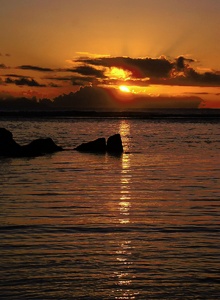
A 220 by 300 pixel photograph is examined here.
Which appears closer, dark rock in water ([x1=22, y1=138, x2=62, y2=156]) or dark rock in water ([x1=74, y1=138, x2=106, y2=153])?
dark rock in water ([x1=22, y1=138, x2=62, y2=156])

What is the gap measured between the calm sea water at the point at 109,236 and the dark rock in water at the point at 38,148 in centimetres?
1061

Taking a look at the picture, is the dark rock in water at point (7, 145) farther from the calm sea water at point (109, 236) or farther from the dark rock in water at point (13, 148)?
the calm sea water at point (109, 236)

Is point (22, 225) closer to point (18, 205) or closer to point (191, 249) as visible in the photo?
point (18, 205)

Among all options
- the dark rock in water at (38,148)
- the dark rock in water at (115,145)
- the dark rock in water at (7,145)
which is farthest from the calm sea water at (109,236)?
the dark rock in water at (115,145)

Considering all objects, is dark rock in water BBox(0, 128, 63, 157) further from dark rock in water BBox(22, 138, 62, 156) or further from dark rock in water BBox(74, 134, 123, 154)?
dark rock in water BBox(74, 134, 123, 154)

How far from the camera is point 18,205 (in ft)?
57.3

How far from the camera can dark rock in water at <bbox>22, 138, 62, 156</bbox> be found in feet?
120

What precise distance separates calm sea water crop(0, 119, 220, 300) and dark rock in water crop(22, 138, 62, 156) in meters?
10.6

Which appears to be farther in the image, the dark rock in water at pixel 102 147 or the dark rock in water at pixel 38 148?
the dark rock in water at pixel 102 147

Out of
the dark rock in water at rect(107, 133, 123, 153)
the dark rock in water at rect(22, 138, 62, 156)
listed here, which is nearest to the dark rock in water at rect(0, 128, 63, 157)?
the dark rock in water at rect(22, 138, 62, 156)

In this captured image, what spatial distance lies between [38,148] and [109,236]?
25.1 metres

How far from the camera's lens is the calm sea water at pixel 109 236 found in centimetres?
996

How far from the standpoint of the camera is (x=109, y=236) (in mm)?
13461

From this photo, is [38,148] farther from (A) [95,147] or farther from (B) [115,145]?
(B) [115,145]
